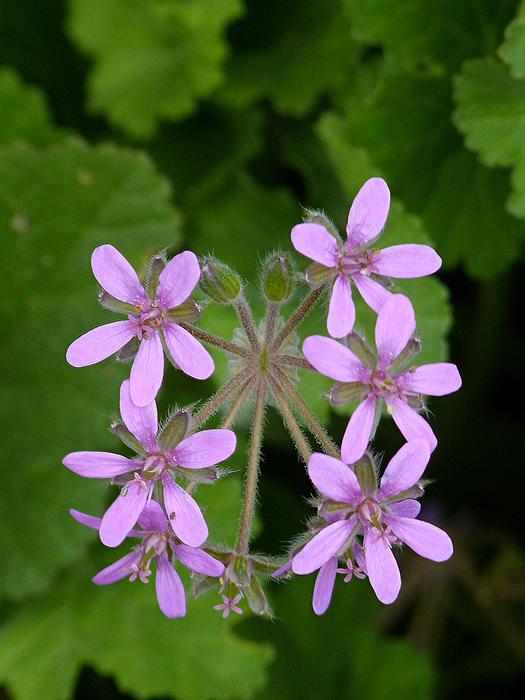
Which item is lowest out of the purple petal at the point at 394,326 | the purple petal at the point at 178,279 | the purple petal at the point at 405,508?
the purple petal at the point at 405,508

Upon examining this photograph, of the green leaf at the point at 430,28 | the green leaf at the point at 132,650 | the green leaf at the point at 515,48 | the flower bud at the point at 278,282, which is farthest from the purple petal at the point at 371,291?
the green leaf at the point at 132,650

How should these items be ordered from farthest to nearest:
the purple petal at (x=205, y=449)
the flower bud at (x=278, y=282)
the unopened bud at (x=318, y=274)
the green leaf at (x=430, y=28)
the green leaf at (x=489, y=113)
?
the green leaf at (x=430, y=28), the green leaf at (x=489, y=113), the flower bud at (x=278, y=282), the unopened bud at (x=318, y=274), the purple petal at (x=205, y=449)

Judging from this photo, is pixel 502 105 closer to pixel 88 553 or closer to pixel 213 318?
pixel 213 318

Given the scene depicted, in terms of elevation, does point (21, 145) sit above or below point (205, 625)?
above

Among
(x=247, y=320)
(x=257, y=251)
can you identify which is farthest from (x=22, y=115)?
(x=247, y=320)

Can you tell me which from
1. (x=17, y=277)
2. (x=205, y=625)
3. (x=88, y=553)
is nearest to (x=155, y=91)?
(x=17, y=277)

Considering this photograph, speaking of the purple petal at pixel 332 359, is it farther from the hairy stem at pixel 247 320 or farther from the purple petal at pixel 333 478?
the hairy stem at pixel 247 320
